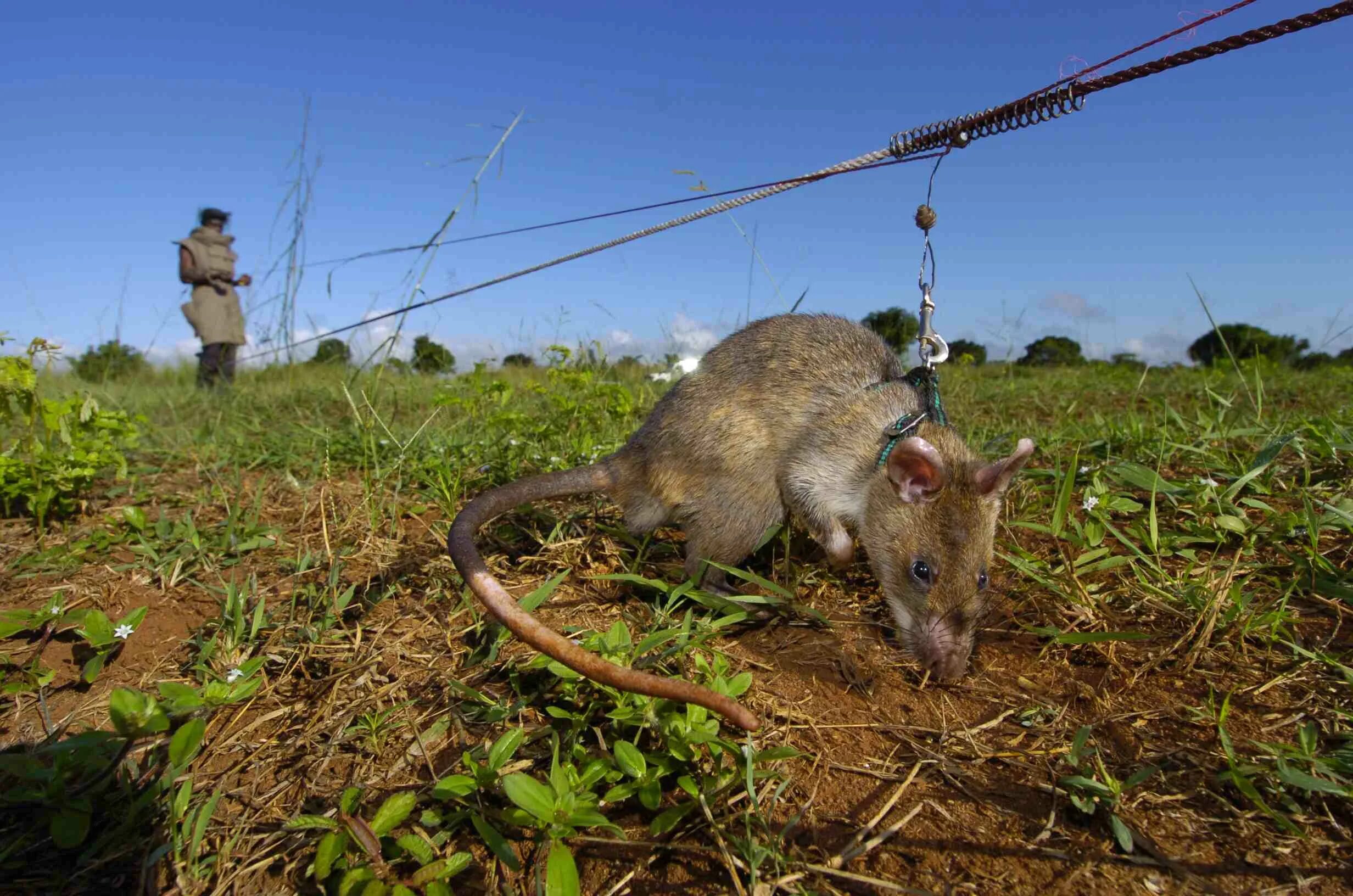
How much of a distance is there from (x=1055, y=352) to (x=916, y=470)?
8.02 metres

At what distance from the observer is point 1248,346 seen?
11.6 meters

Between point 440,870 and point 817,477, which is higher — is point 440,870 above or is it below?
below

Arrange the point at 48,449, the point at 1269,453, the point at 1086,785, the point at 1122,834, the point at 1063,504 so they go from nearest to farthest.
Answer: the point at 1122,834
the point at 1086,785
the point at 1063,504
the point at 1269,453
the point at 48,449

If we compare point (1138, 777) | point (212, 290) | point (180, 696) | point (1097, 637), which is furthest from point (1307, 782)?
point (212, 290)

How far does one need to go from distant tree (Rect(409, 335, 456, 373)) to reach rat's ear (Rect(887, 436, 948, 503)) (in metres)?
5.54

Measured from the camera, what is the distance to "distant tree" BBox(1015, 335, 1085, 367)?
918 cm

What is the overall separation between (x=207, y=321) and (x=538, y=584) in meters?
9.80

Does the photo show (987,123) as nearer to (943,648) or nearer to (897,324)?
(943,648)

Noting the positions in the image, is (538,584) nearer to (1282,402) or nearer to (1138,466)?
(1138,466)

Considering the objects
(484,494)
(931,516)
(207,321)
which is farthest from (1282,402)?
(207,321)

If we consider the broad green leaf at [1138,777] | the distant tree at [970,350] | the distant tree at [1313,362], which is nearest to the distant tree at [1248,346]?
the distant tree at [1313,362]

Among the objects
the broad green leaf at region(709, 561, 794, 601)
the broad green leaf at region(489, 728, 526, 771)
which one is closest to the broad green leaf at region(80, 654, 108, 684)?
the broad green leaf at region(489, 728, 526, 771)

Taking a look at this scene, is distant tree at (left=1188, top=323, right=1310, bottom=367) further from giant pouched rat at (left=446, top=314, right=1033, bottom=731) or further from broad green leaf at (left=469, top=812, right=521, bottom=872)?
broad green leaf at (left=469, top=812, right=521, bottom=872)

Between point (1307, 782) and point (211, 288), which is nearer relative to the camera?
point (1307, 782)
